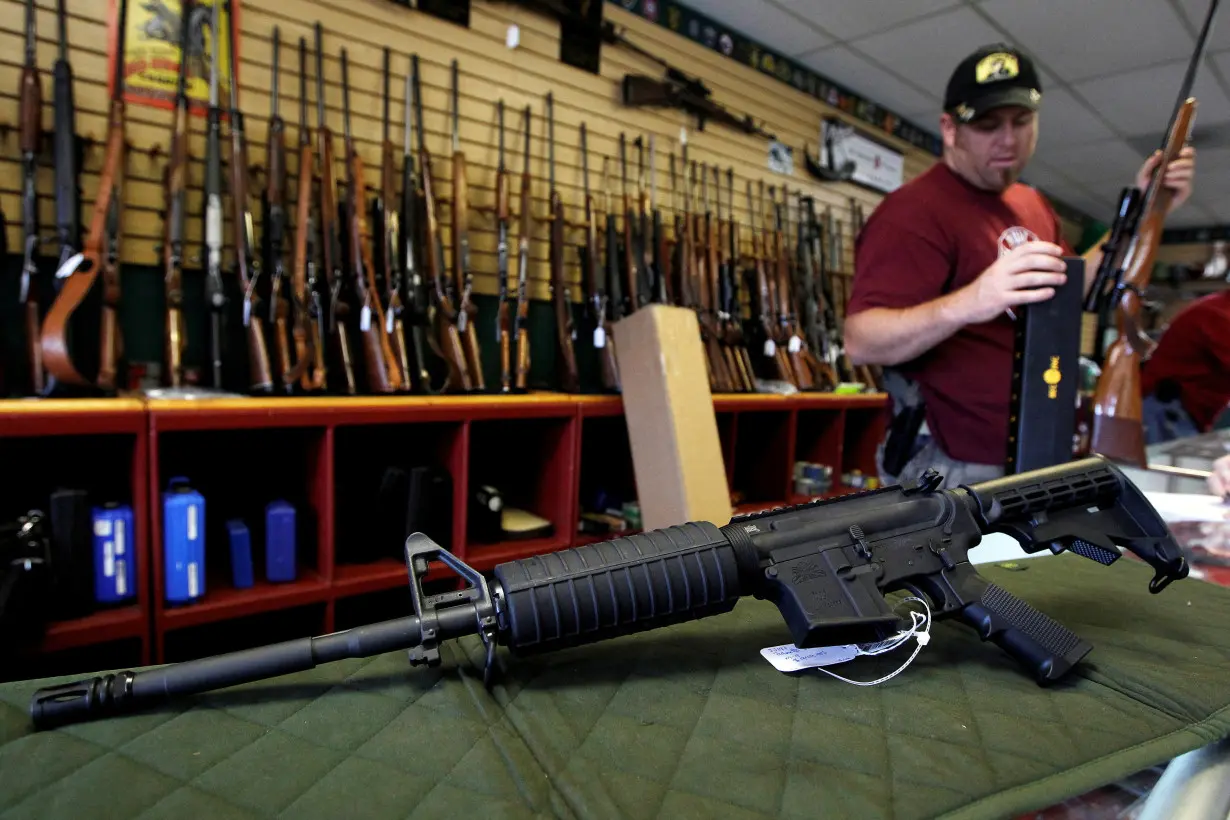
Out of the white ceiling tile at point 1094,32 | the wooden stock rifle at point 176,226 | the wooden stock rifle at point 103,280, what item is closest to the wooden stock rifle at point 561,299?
the wooden stock rifle at point 176,226

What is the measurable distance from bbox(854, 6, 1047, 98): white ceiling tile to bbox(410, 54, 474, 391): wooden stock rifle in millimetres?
2919

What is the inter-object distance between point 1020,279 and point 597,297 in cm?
207

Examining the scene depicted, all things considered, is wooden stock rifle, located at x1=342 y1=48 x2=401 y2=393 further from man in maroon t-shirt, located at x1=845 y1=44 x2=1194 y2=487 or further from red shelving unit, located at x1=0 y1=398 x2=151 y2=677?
man in maroon t-shirt, located at x1=845 y1=44 x2=1194 y2=487

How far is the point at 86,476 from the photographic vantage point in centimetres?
217

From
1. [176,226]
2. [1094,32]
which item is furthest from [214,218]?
[1094,32]

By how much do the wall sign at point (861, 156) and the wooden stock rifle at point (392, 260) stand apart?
127 inches

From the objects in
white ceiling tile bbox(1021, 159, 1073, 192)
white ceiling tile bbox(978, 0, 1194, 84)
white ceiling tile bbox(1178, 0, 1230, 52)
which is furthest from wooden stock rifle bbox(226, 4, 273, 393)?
white ceiling tile bbox(1021, 159, 1073, 192)

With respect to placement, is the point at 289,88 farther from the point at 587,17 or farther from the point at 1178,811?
the point at 1178,811

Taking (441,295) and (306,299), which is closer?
(306,299)

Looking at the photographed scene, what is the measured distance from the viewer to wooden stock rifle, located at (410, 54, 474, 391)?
2518 mm

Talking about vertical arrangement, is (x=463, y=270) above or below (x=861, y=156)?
below

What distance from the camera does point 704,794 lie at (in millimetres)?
586

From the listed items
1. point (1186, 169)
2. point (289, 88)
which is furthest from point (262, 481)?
point (1186, 169)

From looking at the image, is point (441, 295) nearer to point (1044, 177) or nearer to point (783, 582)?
point (783, 582)
